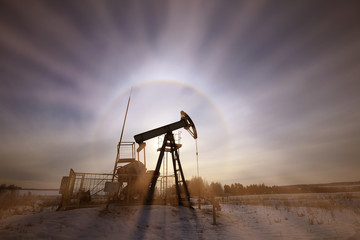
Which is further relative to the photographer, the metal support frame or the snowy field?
the metal support frame

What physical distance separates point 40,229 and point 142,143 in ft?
27.1

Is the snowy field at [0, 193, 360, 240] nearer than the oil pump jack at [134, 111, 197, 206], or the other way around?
the snowy field at [0, 193, 360, 240]

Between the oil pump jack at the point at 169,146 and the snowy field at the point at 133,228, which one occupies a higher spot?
the oil pump jack at the point at 169,146

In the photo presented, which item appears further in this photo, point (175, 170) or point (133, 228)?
point (175, 170)

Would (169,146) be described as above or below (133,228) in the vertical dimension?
above

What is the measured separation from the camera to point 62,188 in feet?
32.6

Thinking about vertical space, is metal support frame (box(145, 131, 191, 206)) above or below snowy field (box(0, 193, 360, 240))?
above

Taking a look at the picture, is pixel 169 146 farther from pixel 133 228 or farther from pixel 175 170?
pixel 133 228

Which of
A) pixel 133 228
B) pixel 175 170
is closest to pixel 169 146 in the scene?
pixel 175 170

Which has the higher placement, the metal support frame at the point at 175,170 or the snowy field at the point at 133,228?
the metal support frame at the point at 175,170

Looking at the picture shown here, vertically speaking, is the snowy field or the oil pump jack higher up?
the oil pump jack

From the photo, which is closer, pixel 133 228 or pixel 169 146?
pixel 133 228

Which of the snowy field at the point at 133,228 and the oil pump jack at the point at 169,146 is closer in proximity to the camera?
the snowy field at the point at 133,228

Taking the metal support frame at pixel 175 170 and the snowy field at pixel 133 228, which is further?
the metal support frame at pixel 175 170
